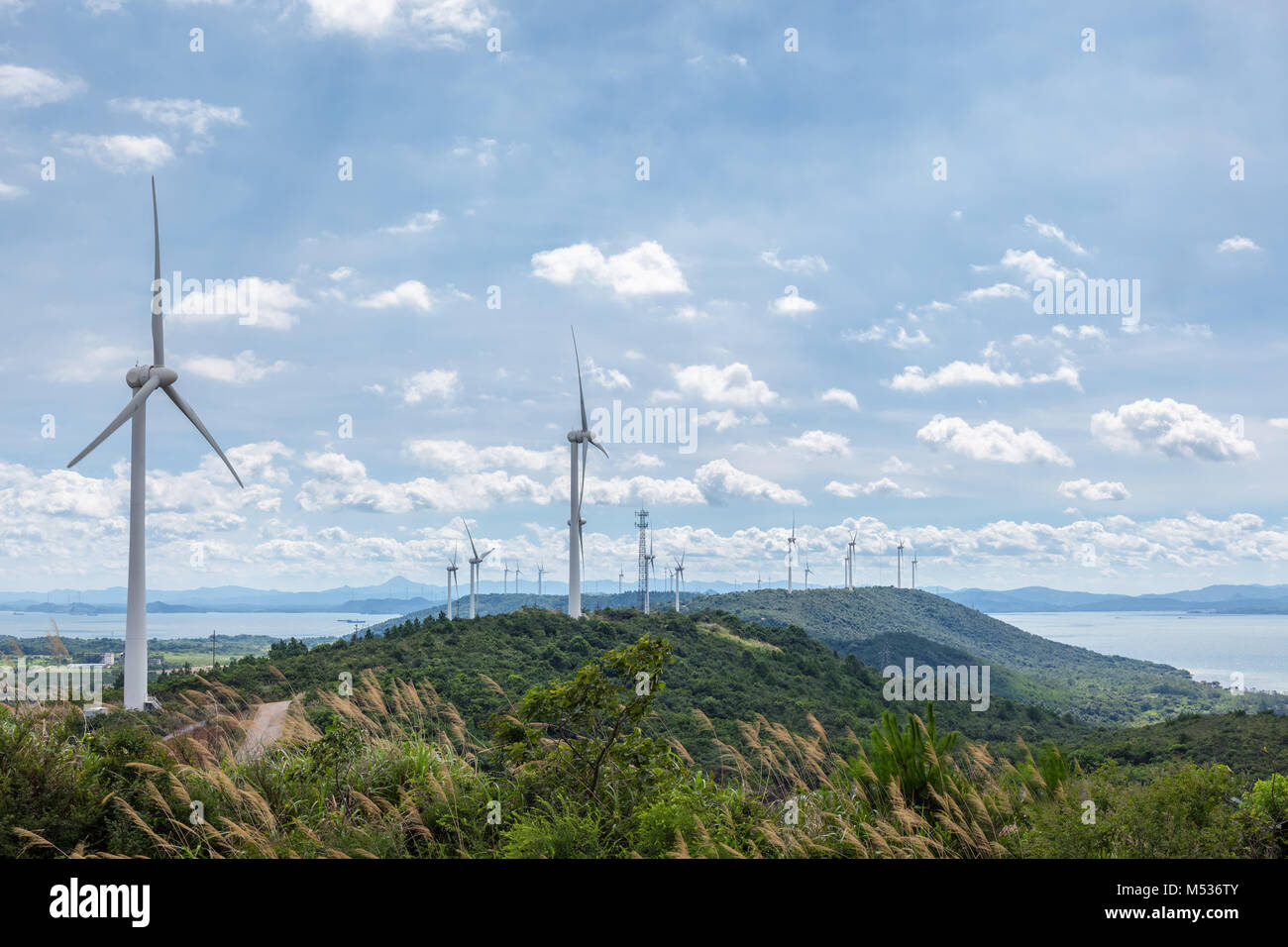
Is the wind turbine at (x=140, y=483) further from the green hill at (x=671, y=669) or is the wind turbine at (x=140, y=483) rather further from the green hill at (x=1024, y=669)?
the green hill at (x=1024, y=669)

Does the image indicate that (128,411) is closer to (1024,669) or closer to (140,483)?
(140,483)

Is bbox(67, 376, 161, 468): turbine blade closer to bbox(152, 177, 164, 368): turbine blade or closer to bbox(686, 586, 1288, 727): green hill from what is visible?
bbox(152, 177, 164, 368): turbine blade

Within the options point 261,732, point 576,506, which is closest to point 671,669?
point 576,506

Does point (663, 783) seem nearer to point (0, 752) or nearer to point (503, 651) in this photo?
point (0, 752)

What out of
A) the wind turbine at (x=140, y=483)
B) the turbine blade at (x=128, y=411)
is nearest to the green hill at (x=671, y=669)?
the wind turbine at (x=140, y=483)

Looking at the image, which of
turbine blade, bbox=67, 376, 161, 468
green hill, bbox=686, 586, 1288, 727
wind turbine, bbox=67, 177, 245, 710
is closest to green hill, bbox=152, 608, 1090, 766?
wind turbine, bbox=67, 177, 245, 710
